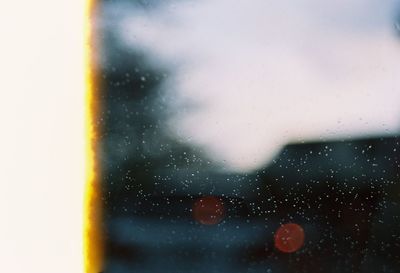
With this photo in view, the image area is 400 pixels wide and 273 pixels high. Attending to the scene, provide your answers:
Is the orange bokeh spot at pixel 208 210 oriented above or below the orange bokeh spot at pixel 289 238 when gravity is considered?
above

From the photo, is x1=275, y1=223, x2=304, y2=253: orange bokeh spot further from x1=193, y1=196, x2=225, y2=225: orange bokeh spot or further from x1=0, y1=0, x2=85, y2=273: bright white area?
x1=0, y1=0, x2=85, y2=273: bright white area

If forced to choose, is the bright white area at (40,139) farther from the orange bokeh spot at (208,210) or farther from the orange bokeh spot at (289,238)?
the orange bokeh spot at (289,238)

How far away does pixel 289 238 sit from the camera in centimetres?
139

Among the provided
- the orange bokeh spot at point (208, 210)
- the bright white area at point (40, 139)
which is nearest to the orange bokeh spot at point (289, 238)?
the orange bokeh spot at point (208, 210)

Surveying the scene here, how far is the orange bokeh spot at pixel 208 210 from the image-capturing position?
1.44 m

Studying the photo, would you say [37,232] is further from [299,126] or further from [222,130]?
[299,126]

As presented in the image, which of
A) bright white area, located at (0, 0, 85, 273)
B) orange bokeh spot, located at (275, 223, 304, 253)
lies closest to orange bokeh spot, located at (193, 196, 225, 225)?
orange bokeh spot, located at (275, 223, 304, 253)

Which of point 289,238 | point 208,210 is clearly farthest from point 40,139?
point 289,238

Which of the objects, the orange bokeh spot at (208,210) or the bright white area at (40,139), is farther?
the orange bokeh spot at (208,210)

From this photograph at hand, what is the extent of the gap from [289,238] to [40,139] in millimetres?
939

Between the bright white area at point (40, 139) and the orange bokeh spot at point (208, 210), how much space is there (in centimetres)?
45

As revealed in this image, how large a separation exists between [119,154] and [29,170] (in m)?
0.77

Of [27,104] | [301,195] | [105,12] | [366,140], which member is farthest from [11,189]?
[366,140]

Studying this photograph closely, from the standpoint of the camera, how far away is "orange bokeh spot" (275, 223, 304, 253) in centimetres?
136
